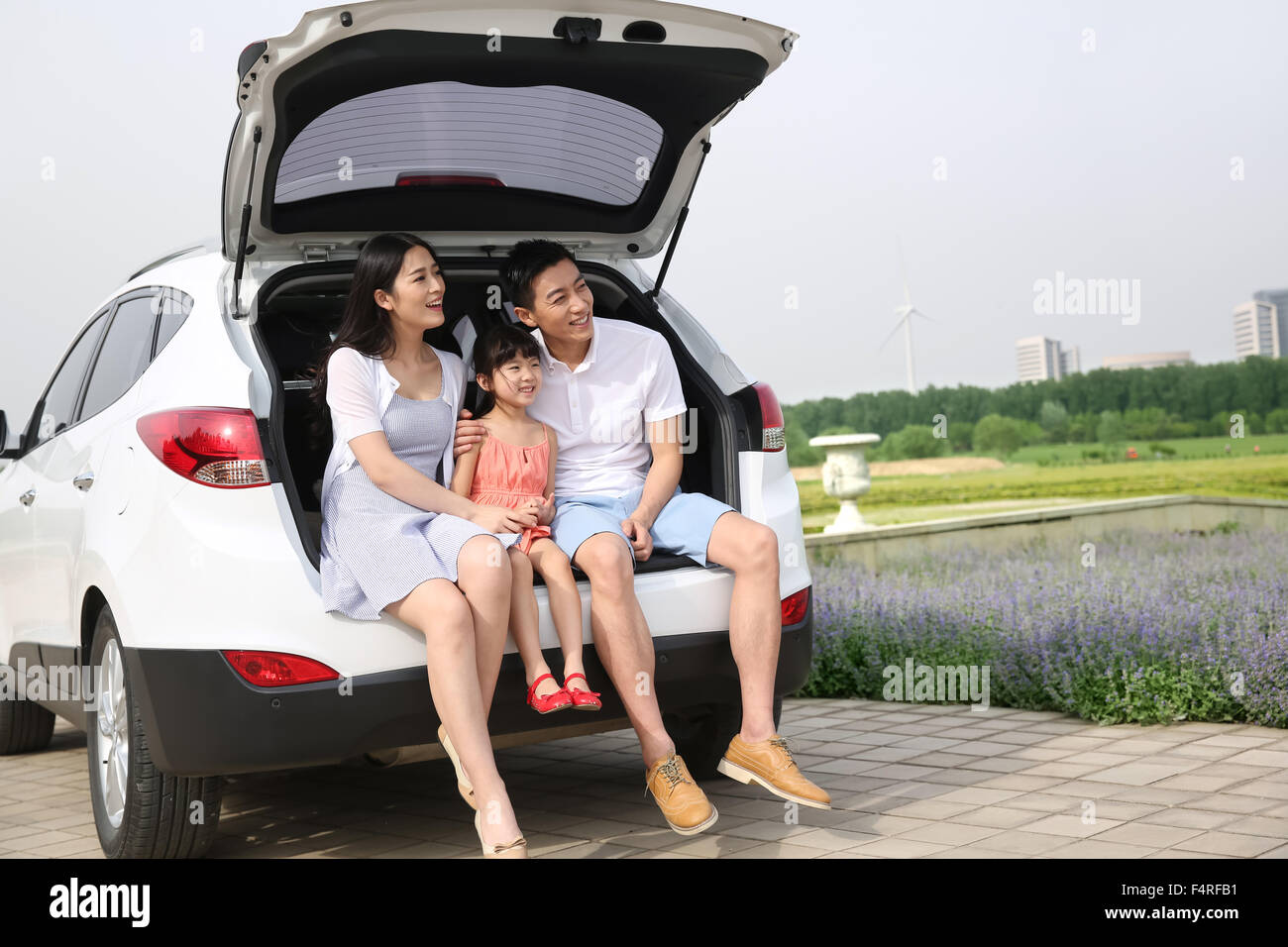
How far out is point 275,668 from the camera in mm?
3109

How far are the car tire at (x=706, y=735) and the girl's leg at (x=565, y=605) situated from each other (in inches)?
37.9

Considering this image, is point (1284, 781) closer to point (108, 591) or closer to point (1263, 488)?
point (108, 591)

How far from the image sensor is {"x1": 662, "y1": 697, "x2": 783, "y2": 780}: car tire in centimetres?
434

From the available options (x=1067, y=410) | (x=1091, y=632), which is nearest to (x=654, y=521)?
(x=1091, y=632)

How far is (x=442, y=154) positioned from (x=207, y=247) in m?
0.75

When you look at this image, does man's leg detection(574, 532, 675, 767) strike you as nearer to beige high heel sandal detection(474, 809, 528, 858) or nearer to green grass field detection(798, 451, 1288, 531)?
beige high heel sandal detection(474, 809, 528, 858)

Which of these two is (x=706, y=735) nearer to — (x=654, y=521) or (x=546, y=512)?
(x=654, y=521)

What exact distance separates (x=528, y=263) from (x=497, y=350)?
35 centimetres

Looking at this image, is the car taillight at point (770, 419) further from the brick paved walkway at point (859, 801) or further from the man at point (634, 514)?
the brick paved walkway at point (859, 801)

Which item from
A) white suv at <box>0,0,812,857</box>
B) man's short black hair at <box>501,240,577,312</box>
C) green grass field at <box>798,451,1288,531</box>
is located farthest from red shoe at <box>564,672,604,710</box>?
green grass field at <box>798,451,1288,531</box>

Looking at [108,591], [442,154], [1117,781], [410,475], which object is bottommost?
[1117,781]

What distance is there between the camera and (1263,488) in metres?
15.4
